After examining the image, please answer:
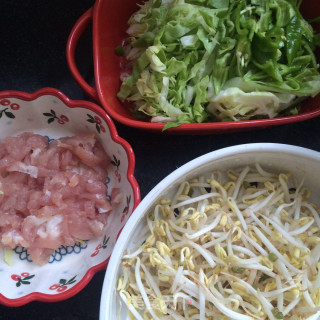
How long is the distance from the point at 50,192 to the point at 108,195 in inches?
7.5

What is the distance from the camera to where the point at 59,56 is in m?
1.38

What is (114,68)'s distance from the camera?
1.32 meters

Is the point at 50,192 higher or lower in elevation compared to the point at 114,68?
lower

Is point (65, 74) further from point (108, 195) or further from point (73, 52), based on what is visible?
point (108, 195)

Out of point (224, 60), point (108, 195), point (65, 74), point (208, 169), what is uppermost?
point (224, 60)

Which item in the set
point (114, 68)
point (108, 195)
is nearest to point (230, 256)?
point (108, 195)

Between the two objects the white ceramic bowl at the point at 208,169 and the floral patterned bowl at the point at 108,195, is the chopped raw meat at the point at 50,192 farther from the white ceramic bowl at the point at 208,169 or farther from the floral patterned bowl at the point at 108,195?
the white ceramic bowl at the point at 208,169

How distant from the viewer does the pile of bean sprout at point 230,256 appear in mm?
1038

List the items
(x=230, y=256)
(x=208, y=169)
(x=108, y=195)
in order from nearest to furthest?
1. (x=230, y=256)
2. (x=208, y=169)
3. (x=108, y=195)

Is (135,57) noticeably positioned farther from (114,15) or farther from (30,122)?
(30,122)

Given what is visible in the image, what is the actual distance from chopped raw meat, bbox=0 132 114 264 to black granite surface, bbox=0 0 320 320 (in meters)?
0.16

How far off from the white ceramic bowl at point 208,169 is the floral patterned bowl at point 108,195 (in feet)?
0.32

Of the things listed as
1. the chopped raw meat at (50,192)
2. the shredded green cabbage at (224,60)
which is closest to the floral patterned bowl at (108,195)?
the chopped raw meat at (50,192)

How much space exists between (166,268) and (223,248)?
165 millimetres
